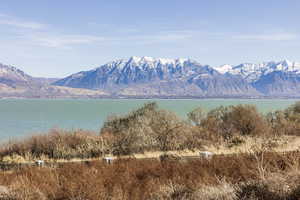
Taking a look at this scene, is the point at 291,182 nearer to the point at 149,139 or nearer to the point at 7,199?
the point at 7,199

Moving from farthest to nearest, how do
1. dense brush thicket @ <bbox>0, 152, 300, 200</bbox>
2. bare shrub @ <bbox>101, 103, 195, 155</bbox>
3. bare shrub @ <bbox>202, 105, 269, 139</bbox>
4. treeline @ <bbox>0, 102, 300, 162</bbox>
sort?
bare shrub @ <bbox>202, 105, 269, 139</bbox>, bare shrub @ <bbox>101, 103, 195, 155</bbox>, treeline @ <bbox>0, 102, 300, 162</bbox>, dense brush thicket @ <bbox>0, 152, 300, 200</bbox>

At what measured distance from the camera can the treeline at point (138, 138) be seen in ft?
60.4

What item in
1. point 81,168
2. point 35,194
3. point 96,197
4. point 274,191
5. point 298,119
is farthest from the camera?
point 298,119

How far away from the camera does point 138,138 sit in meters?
19.6

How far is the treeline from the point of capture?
60.4 feet

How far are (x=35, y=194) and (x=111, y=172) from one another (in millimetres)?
2048

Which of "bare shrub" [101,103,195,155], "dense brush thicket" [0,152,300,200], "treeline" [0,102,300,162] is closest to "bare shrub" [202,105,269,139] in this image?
"treeline" [0,102,300,162]

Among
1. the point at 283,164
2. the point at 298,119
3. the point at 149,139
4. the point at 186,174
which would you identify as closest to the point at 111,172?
the point at 186,174

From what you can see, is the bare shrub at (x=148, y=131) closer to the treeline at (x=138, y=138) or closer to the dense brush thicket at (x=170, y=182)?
the treeline at (x=138, y=138)

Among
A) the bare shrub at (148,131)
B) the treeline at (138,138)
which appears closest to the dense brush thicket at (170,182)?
the treeline at (138,138)

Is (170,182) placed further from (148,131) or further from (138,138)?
(148,131)

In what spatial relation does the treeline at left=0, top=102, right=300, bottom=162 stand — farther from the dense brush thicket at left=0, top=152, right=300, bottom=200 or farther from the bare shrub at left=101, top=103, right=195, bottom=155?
the dense brush thicket at left=0, top=152, right=300, bottom=200

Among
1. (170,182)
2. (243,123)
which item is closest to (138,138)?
(243,123)

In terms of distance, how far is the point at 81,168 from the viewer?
9711 millimetres
